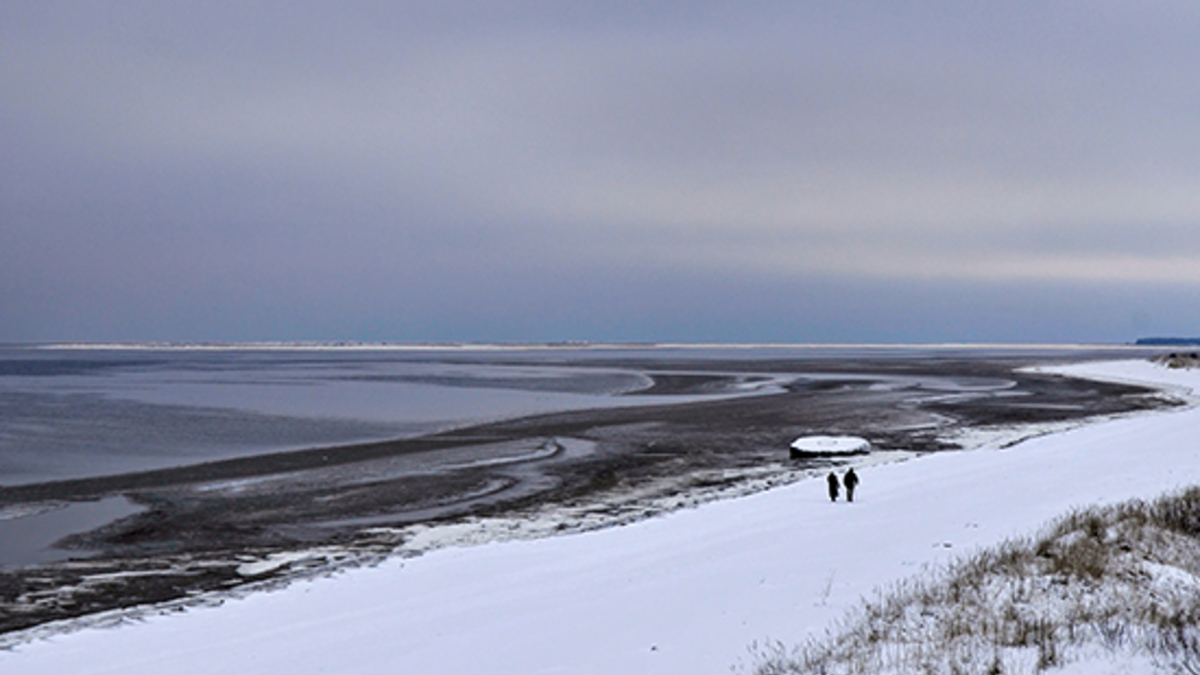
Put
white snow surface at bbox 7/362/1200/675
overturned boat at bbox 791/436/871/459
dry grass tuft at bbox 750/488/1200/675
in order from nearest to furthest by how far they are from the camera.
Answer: dry grass tuft at bbox 750/488/1200/675, white snow surface at bbox 7/362/1200/675, overturned boat at bbox 791/436/871/459

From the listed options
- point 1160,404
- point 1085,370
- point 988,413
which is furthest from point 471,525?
point 1085,370

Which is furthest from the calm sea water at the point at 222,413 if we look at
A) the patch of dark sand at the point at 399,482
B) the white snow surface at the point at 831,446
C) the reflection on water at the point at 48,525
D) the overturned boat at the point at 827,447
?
Result: the white snow surface at the point at 831,446

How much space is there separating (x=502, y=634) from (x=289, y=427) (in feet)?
95.4

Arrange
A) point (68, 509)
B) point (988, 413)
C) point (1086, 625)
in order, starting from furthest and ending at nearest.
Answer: point (988, 413) → point (68, 509) → point (1086, 625)

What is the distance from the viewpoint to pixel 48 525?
17.9 metres

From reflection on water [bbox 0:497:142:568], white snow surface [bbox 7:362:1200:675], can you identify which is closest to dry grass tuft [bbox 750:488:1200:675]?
white snow surface [bbox 7:362:1200:675]

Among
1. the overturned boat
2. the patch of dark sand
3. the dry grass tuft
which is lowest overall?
the patch of dark sand

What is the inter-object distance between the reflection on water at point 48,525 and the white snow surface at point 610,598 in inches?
216

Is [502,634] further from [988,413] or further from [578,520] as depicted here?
[988,413]

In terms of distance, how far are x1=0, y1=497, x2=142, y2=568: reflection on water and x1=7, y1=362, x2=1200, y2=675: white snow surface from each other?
549cm

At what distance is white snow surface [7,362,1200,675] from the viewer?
8.73 meters

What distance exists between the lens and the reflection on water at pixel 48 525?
1533 cm

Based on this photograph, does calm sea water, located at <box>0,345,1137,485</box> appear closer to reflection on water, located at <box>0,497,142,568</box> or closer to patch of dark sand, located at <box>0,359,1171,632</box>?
patch of dark sand, located at <box>0,359,1171,632</box>

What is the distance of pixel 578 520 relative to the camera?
17.3 m
